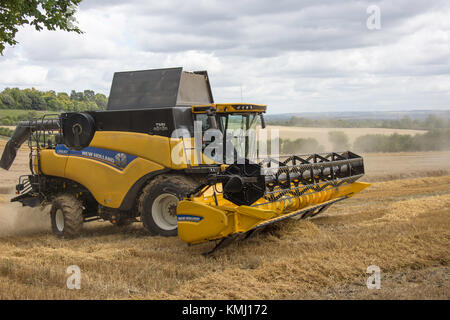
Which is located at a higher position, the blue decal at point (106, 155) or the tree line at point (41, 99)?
the tree line at point (41, 99)

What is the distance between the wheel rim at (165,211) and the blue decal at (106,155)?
95cm

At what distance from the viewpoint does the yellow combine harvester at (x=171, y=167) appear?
674 centimetres

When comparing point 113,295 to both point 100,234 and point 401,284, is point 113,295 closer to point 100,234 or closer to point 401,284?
point 401,284

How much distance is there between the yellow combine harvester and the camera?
674 centimetres

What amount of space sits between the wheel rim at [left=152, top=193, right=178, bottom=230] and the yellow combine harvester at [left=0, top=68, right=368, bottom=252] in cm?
2

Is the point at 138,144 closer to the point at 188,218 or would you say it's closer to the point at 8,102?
the point at 188,218

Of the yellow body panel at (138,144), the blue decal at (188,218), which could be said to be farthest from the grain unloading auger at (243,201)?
the yellow body panel at (138,144)

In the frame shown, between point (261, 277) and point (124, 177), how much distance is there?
4055 mm

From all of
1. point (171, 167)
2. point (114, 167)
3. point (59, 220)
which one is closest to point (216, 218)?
point (171, 167)

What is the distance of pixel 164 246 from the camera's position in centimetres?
758

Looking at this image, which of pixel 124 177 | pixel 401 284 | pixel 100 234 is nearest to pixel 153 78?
pixel 124 177

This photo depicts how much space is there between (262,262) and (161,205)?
9.28ft

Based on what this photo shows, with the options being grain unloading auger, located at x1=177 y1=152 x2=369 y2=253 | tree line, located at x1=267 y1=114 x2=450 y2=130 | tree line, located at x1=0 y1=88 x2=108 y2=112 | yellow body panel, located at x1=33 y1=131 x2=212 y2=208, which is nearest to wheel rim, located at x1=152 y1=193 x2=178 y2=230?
yellow body panel, located at x1=33 y1=131 x2=212 y2=208

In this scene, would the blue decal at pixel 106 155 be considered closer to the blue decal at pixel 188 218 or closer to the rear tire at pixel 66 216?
the rear tire at pixel 66 216
